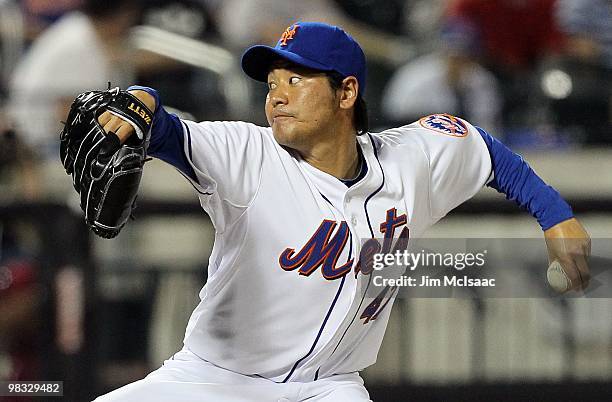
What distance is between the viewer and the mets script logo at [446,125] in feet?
11.3

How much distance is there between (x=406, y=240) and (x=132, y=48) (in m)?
2.64

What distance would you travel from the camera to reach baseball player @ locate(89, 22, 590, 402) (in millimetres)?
3014

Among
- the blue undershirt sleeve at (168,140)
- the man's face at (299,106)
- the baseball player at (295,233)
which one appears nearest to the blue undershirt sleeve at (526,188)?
the baseball player at (295,233)

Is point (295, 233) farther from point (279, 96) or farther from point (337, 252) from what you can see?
point (279, 96)

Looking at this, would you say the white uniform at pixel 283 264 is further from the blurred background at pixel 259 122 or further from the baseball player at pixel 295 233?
the blurred background at pixel 259 122

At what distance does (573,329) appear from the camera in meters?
4.74

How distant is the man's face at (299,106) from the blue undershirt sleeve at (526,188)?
60cm

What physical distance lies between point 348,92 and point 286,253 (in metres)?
0.51

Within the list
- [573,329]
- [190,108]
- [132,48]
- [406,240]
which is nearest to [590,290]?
[573,329]

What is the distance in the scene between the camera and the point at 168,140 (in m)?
2.82

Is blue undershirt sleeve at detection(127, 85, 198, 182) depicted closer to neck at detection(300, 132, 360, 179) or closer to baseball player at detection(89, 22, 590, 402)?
baseball player at detection(89, 22, 590, 402)

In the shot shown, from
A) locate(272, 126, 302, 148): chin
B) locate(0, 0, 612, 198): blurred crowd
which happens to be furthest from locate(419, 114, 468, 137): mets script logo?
locate(0, 0, 612, 198): blurred crowd

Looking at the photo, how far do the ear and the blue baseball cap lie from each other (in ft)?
0.06

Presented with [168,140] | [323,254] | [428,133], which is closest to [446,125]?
[428,133]
